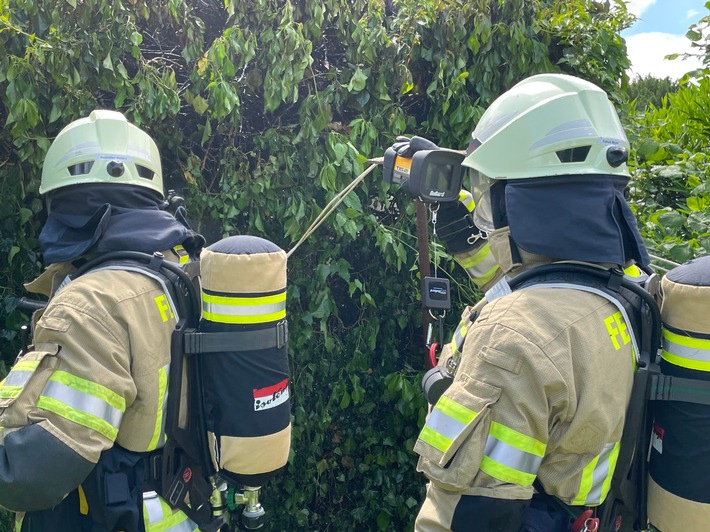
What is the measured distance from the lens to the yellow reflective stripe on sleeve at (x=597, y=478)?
145 cm

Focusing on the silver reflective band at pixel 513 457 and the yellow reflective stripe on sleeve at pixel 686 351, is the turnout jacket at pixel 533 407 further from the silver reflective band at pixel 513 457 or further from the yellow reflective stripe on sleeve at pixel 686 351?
the yellow reflective stripe on sleeve at pixel 686 351

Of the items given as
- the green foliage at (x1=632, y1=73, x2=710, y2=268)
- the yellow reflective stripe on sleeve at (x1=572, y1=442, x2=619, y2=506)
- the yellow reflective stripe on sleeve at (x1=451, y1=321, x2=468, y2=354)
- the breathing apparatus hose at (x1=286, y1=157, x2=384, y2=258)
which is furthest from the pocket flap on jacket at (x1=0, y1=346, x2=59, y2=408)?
the green foliage at (x1=632, y1=73, x2=710, y2=268)

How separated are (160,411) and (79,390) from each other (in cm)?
29

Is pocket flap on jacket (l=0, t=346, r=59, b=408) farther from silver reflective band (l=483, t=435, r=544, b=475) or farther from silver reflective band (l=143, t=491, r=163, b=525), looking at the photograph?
silver reflective band (l=483, t=435, r=544, b=475)

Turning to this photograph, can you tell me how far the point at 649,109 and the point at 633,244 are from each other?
497 cm

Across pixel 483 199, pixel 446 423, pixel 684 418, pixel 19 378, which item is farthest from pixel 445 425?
pixel 19 378

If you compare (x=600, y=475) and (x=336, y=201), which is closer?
(x=600, y=475)

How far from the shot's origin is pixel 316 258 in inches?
131

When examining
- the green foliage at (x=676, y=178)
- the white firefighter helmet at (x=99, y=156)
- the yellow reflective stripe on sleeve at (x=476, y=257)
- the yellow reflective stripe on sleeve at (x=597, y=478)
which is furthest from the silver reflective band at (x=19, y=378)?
the green foliage at (x=676, y=178)

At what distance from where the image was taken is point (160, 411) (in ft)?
6.07

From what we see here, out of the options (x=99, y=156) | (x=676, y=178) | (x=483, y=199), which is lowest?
(x=676, y=178)

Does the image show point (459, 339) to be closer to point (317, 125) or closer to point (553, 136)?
point (553, 136)

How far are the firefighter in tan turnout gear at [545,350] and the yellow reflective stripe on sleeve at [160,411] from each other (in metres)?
0.85

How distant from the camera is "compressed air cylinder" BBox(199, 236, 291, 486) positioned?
6.18 feet
